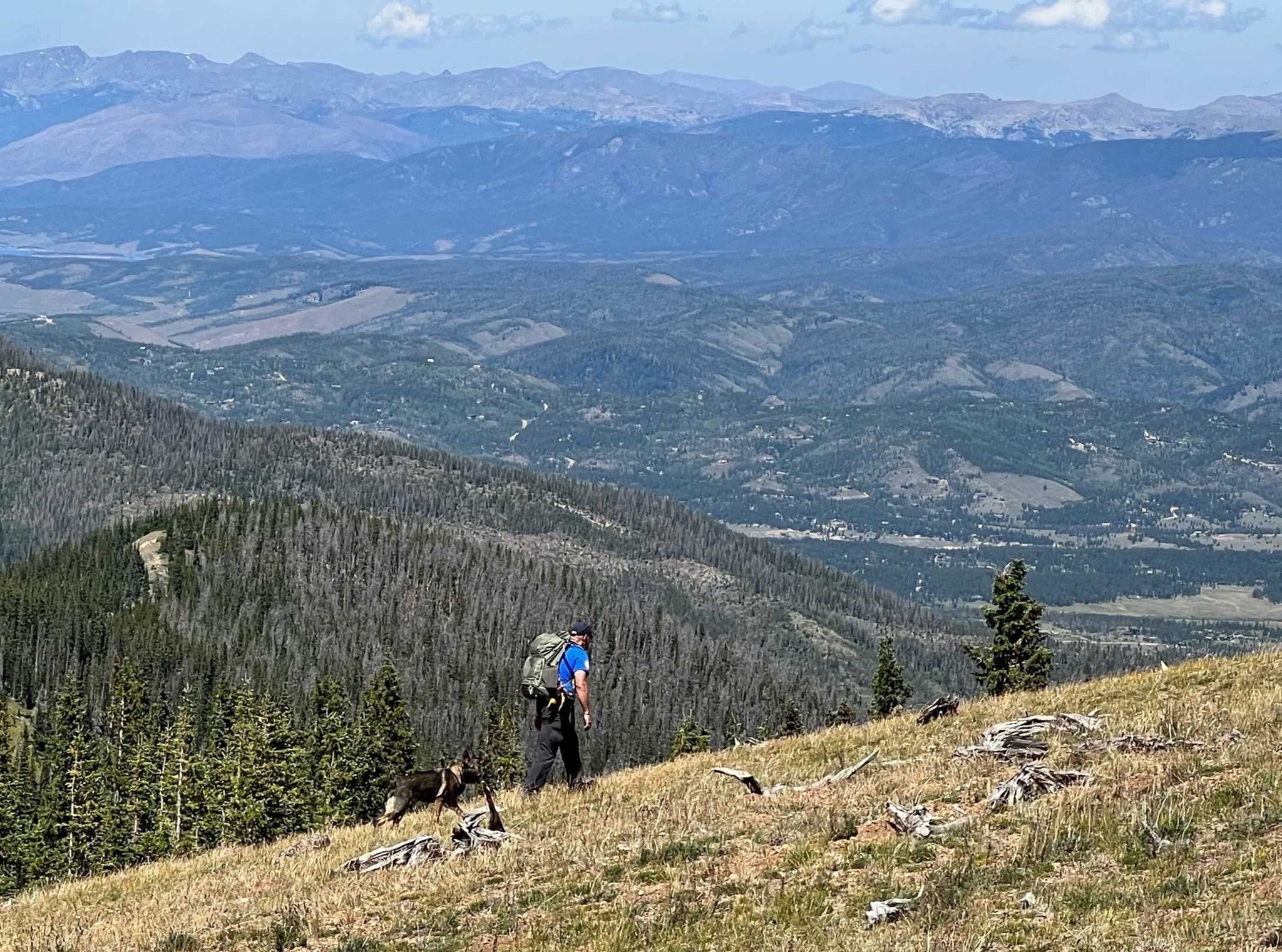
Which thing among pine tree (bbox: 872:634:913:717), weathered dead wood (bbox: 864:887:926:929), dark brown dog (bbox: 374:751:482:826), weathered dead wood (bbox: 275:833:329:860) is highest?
weathered dead wood (bbox: 864:887:926:929)

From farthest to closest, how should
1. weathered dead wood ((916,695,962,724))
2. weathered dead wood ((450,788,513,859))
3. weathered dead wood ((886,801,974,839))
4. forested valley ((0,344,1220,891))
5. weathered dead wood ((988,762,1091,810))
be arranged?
forested valley ((0,344,1220,891))
weathered dead wood ((916,695,962,724))
weathered dead wood ((450,788,513,859))
weathered dead wood ((988,762,1091,810))
weathered dead wood ((886,801,974,839))

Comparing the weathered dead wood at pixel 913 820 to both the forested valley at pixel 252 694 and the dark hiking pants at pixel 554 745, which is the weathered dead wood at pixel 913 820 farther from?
the forested valley at pixel 252 694

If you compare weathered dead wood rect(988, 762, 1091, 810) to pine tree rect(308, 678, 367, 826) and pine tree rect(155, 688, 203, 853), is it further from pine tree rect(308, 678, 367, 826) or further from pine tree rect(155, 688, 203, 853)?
pine tree rect(155, 688, 203, 853)

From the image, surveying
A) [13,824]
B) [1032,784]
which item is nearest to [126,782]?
[13,824]

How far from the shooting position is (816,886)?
69.8ft

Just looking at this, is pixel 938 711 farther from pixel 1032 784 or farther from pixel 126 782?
pixel 126 782

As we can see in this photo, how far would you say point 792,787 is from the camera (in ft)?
96.1

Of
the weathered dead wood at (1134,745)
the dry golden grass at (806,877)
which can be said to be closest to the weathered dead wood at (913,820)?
the dry golden grass at (806,877)

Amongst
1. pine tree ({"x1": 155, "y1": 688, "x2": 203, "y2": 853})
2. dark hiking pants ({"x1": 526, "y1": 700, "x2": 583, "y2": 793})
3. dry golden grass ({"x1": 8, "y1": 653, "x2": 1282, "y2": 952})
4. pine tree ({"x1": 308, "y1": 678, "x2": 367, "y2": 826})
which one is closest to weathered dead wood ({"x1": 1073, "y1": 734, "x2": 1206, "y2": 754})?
dry golden grass ({"x1": 8, "y1": 653, "x2": 1282, "y2": 952})

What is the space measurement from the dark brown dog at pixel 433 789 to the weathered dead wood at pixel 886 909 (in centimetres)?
1359

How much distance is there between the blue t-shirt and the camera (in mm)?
30500

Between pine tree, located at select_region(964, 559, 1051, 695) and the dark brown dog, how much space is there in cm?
4747

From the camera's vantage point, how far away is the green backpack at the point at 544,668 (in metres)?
30.5

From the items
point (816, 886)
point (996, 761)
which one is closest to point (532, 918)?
point (816, 886)
